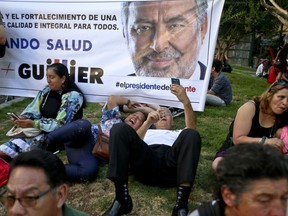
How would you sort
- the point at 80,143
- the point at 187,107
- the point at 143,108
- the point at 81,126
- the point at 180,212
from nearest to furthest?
1. the point at 180,212
2. the point at 187,107
3. the point at 81,126
4. the point at 80,143
5. the point at 143,108

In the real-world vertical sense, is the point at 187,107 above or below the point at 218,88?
above

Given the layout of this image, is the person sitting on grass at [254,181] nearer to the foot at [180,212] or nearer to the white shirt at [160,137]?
the foot at [180,212]

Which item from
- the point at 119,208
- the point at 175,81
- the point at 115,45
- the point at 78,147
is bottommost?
the point at 119,208

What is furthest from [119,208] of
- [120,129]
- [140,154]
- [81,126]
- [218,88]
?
[218,88]

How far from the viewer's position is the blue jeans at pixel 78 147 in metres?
3.45

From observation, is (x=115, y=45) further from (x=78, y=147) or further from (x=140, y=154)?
Answer: (x=140, y=154)

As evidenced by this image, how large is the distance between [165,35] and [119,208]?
1733mm

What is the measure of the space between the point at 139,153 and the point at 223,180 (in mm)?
1458

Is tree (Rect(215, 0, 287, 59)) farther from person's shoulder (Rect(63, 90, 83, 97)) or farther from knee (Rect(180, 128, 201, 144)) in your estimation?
knee (Rect(180, 128, 201, 144))

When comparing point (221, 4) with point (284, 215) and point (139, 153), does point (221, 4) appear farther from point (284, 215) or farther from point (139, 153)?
point (284, 215)

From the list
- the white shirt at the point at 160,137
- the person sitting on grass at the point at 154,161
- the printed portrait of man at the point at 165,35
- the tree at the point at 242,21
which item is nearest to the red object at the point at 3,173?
the person sitting on grass at the point at 154,161

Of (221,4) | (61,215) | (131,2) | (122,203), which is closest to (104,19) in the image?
(131,2)

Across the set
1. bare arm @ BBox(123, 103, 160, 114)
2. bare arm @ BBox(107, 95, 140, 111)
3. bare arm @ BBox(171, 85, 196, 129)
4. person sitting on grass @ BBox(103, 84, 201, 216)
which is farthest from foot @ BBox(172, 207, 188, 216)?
bare arm @ BBox(123, 103, 160, 114)

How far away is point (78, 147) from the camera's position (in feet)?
11.8
